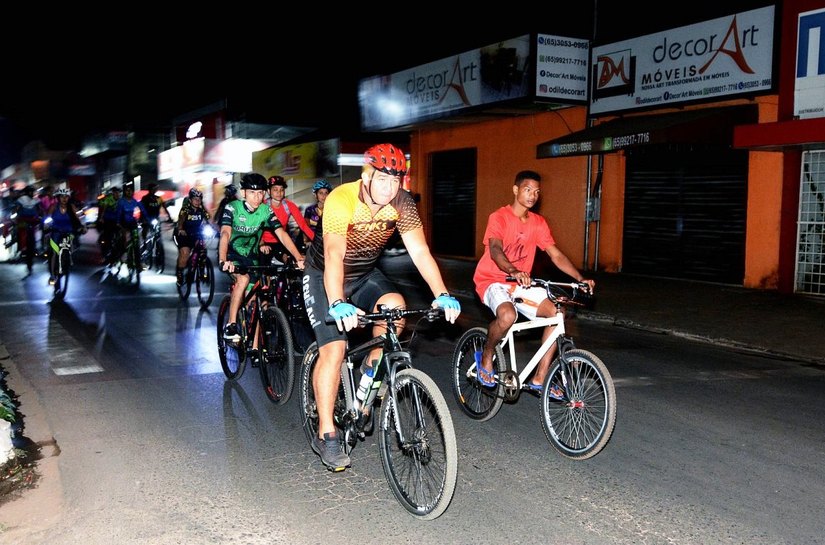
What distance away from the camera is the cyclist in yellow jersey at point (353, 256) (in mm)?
4668

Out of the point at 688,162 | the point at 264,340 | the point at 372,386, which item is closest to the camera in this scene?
the point at 372,386

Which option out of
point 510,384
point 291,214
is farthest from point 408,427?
point 291,214

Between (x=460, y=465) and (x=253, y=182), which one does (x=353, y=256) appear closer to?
(x=460, y=465)

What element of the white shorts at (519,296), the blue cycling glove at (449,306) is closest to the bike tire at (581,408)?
the white shorts at (519,296)

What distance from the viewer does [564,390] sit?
543cm

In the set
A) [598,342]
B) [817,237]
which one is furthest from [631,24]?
[598,342]

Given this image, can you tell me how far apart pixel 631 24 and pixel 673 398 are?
1543 cm

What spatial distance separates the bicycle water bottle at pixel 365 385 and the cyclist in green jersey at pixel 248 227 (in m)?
2.99

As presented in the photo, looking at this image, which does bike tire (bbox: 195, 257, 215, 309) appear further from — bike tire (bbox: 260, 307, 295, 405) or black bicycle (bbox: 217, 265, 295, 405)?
bike tire (bbox: 260, 307, 295, 405)

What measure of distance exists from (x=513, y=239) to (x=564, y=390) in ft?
4.49

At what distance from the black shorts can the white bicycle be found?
1213 millimetres

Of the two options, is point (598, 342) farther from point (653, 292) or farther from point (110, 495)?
point (110, 495)

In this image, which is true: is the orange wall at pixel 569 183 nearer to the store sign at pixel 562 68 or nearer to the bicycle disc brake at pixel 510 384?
the store sign at pixel 562 68

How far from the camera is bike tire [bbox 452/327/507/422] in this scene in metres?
6.09
